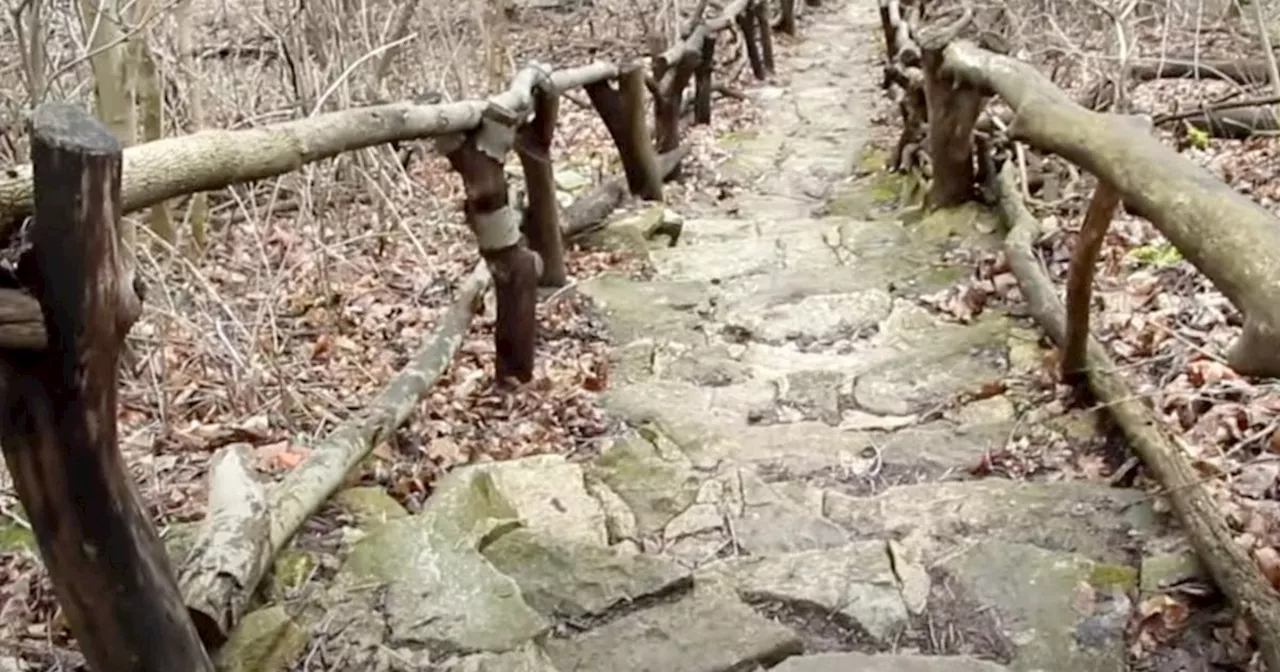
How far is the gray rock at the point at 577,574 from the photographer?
2914mm

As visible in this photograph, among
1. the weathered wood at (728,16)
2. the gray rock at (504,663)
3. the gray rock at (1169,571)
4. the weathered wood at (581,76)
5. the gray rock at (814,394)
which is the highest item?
the weathered wood at (581,76)

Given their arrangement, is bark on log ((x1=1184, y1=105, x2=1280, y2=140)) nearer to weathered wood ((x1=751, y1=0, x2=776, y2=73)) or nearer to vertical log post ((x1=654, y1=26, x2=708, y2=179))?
vertical log post ((x1=654, y1=26, x2=708, y2=179))

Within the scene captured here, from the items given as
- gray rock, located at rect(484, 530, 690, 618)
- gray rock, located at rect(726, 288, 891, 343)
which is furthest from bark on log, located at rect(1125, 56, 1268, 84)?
gray rock, located at rect(484, 530, 690, 618)

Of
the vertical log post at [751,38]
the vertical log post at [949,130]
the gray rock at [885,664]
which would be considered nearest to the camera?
the gray rock at [885,664]

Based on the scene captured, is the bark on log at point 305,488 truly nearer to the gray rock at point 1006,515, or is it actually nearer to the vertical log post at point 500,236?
the vertical log post at point 500,236

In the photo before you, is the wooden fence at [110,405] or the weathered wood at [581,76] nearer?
the wooden fence at [110,405]

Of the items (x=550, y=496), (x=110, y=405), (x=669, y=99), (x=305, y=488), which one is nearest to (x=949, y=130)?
(x=669, y=99)

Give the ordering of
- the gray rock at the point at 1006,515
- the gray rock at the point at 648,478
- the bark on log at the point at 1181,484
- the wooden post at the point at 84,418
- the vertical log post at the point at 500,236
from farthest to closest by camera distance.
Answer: the vertical log post at the point at 500,236, the gray rock at the point at 648,478, the gray rock at the point at 1006,515, the bark on log at the point at 1181,484, the wooden post at the point at 84,418

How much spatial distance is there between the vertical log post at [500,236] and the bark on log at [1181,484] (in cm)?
185

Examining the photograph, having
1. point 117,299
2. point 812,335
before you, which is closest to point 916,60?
point 812,335

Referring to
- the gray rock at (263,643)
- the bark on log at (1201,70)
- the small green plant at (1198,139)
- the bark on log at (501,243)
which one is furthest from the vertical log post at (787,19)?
the gray rock at (263,643)

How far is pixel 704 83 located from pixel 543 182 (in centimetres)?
569

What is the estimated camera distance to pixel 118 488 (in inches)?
78.3

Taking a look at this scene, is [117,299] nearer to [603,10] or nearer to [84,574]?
[84,574]
